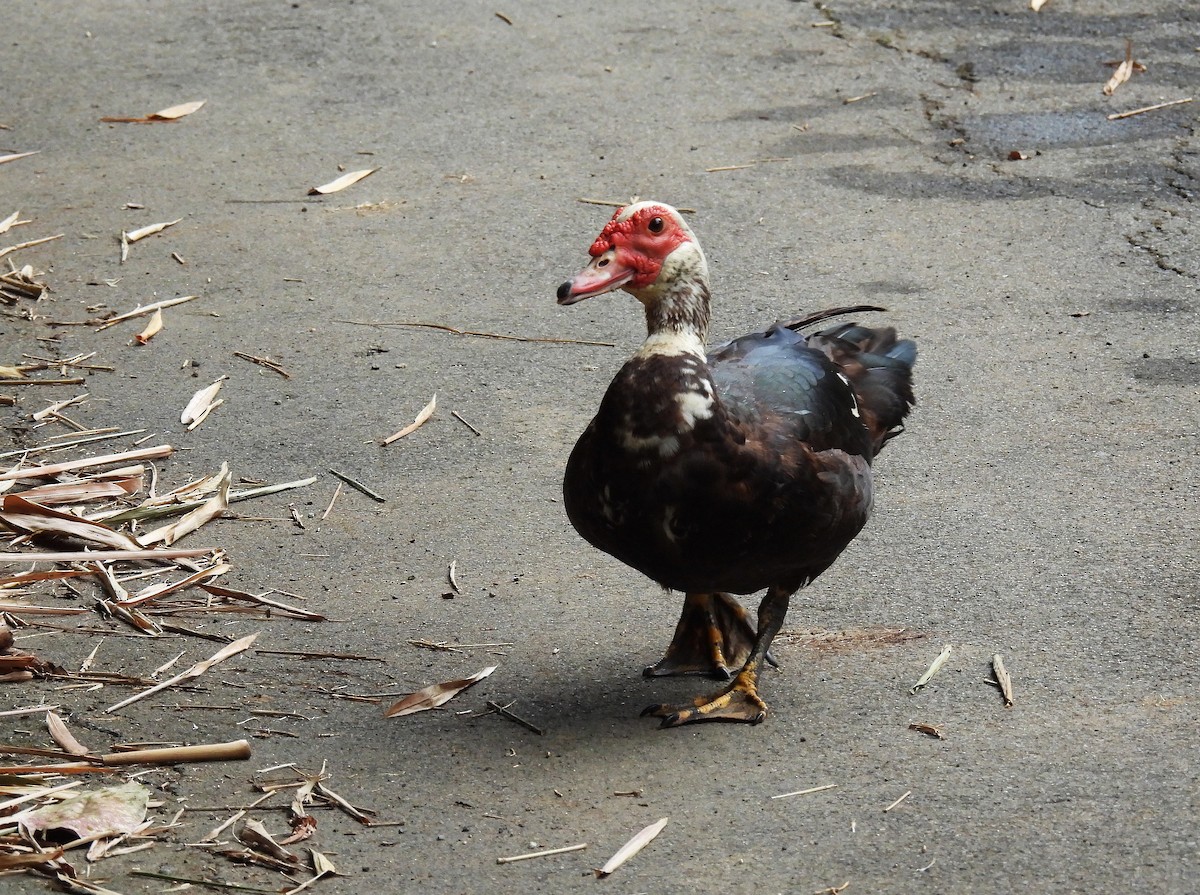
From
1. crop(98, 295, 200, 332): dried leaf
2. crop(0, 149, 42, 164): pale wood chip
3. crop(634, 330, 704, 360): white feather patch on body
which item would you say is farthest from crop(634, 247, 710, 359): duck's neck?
Answer: crop(0, 149, 42, 164): pale wood chip

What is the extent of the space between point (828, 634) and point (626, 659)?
1.99ft

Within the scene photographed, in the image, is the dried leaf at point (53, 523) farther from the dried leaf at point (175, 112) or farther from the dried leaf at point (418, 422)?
the dried leaf at point (175, 112)

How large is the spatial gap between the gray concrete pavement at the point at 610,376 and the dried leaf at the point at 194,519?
0.07 metres

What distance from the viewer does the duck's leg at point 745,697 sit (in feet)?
13.3

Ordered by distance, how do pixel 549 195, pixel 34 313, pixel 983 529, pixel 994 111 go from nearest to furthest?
pixel 983 529
pixel 34 313
pixel 549 195
pixel 994 111

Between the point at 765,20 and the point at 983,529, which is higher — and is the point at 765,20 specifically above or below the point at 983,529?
above

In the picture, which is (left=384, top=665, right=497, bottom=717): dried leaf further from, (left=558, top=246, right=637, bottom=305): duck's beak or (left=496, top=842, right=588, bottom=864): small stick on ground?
(left=558, top=246, right=637, bottom=305): duck's beak

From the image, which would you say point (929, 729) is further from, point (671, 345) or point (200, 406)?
point (200, 406)

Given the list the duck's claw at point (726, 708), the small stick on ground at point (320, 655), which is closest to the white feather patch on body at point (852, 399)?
the duck's claw at point (726, 708)

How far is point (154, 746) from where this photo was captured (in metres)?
3.85

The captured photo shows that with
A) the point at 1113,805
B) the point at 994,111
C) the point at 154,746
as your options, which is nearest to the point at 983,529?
the point at 1113,805

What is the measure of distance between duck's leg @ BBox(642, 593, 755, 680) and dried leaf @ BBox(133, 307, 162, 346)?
295cm

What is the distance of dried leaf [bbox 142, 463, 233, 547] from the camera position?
485cm

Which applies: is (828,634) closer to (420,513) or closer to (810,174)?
(420,513)
